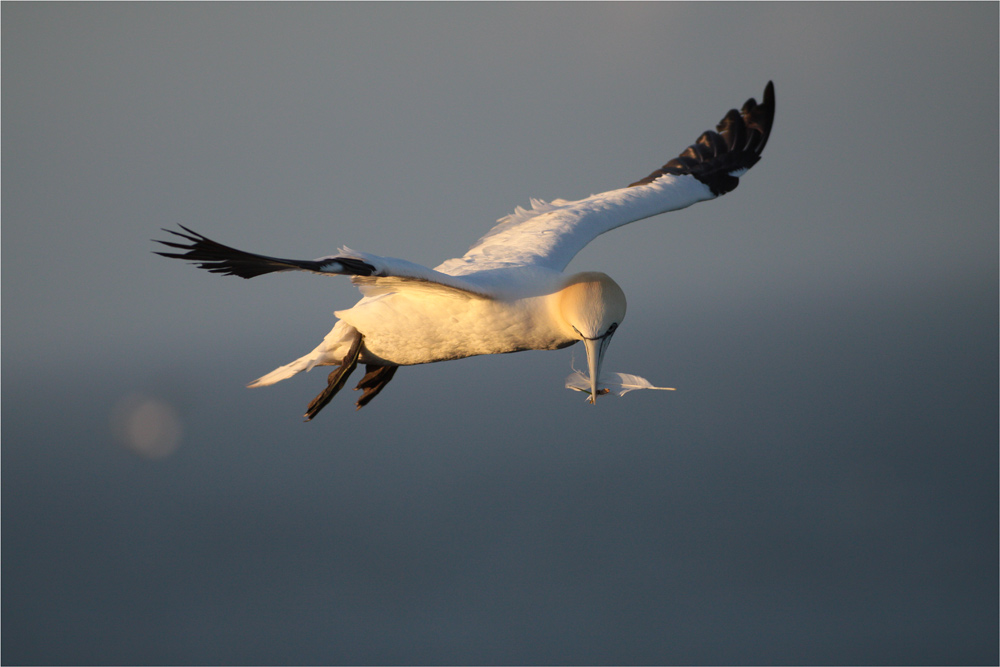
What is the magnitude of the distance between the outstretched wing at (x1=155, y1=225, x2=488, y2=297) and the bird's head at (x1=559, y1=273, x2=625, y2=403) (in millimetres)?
1023

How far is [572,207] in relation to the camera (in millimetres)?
11508

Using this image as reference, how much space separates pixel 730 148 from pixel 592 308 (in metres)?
6.45

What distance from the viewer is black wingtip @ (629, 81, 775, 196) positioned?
13.0 metres

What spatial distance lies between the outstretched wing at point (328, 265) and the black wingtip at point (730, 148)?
5910 mm

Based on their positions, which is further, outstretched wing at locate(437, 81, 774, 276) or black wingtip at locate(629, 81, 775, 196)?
black wingtip at locate(629, 81, 775, 196)

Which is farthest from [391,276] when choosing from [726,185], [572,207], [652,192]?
[726,185]

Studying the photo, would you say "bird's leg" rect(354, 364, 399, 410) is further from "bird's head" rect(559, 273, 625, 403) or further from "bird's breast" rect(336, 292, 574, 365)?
"bird's head" rect(559, 273, 625, 403)

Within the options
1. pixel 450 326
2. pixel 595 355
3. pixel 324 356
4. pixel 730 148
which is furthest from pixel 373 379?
pixel 730 148

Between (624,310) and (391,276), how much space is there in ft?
8.16

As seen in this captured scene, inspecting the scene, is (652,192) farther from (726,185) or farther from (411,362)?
(411,362)

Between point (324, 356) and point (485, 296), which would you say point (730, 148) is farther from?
point (324, 356)

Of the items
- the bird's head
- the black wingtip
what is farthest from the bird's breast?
the black wingtip

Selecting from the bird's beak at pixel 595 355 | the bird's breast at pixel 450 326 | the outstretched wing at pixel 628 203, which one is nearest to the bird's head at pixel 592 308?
the bird's beak at pixel 595 355

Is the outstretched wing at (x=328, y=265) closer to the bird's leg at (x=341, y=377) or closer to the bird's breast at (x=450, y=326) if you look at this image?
the bird's breast at (x=450, y=326)
